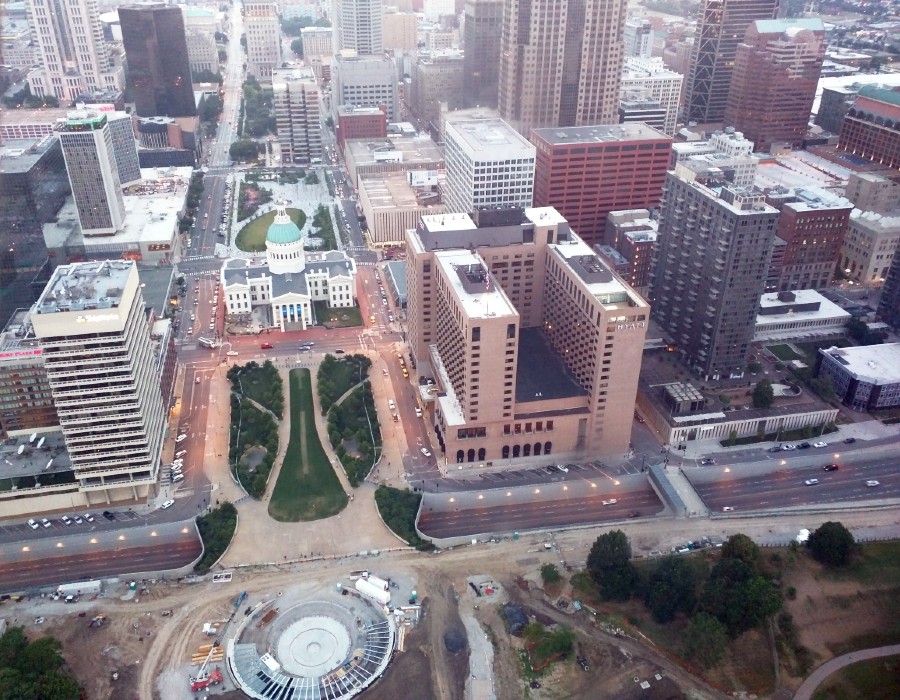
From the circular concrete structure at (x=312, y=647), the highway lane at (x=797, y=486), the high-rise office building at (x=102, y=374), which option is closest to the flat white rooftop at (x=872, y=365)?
the highway lane at (x=797, y=486)

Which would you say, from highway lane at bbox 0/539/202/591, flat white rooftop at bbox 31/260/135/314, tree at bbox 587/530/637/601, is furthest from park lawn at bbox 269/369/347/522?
tree at bbox 587/530/637/601

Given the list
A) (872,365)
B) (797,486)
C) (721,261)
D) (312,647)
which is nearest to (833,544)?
(797,486)

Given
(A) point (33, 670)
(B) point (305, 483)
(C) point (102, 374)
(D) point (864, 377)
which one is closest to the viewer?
(A) point (33, 670)

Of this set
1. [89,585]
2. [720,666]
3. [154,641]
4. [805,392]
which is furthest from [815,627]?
[89,585]

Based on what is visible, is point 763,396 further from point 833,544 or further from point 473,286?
point 473,286

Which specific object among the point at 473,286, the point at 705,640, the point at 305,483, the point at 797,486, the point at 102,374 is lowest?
the point at 797,486

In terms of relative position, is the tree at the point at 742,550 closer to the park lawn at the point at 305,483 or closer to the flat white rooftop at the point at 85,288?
the park lawn at the point at 305,483
